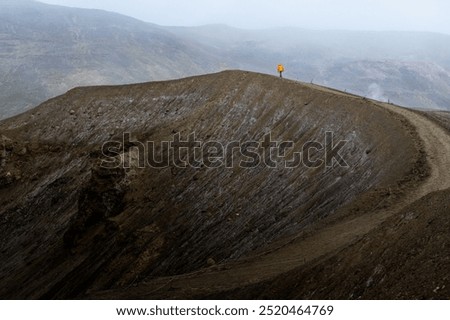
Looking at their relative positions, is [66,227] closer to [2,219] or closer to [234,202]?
[2,219]

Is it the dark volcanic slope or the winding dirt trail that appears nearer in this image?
the winding dirt trail

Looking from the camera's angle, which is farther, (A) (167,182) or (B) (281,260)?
(A) (167,182)

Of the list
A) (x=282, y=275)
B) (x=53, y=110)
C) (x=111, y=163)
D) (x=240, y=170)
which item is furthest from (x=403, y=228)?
(x=53, y=110)

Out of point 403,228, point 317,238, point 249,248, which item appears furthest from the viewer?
point 249,248

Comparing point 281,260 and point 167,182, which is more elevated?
point 281,260

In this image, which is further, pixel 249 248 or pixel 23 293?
pixel 23 293

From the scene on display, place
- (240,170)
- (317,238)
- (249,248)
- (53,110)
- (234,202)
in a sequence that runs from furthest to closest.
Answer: (53,110) < (240,170) < (234,202) < (249,248) < (317,238)
